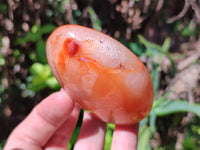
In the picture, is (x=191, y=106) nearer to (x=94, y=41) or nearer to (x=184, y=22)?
(x=184, y=22)

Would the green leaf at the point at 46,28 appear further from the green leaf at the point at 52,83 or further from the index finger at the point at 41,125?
the index finger at the point at 41,125

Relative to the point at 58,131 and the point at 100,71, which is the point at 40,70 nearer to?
the point at 58,131

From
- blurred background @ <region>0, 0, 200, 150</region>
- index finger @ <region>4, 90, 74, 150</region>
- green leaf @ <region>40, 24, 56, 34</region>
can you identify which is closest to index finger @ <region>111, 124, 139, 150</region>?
index finger @ <region>4, 90, 74, 150</region>

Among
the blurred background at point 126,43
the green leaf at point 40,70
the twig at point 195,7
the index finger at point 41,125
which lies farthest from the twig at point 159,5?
the index finger at point 41,125

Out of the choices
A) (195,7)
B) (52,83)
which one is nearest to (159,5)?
(195,7)

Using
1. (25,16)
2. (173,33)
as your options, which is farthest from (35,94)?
(173,33)
